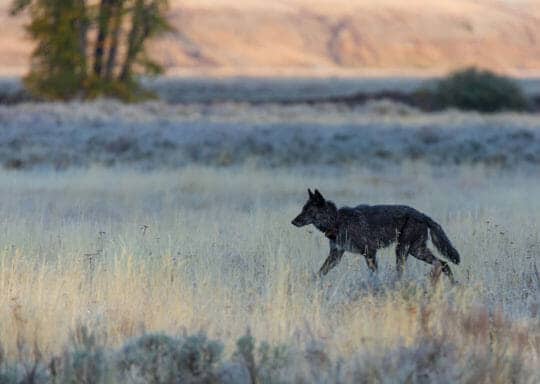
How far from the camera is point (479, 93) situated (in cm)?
4647

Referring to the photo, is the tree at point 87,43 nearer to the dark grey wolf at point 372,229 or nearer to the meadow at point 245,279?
the meadow at point 245,279

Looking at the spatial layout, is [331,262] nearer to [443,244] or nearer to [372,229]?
[372,229]

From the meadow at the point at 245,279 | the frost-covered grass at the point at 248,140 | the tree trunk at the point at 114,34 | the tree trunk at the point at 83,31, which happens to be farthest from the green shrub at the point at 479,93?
the meadow at the point at 245,279

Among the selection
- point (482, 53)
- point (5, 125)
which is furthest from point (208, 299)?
point (482, 53)

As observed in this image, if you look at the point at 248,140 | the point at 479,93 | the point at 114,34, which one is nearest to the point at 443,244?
the point at 248,140

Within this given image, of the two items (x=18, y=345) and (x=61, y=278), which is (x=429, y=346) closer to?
(x=18, y=345)

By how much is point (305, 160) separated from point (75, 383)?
60.2ft

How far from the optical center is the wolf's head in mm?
9531

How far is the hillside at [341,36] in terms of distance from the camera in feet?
416

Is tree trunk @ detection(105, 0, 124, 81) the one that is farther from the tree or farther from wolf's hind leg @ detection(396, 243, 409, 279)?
wolf's hind leg @ detection(396, 243, 409, 279)

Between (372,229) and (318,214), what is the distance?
0.45 metres

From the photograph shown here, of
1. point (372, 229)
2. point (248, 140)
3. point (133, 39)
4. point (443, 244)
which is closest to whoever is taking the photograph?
point (443, 244)

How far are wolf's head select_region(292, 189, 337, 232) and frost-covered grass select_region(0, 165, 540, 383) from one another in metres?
0.44

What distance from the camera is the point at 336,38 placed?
136 m
